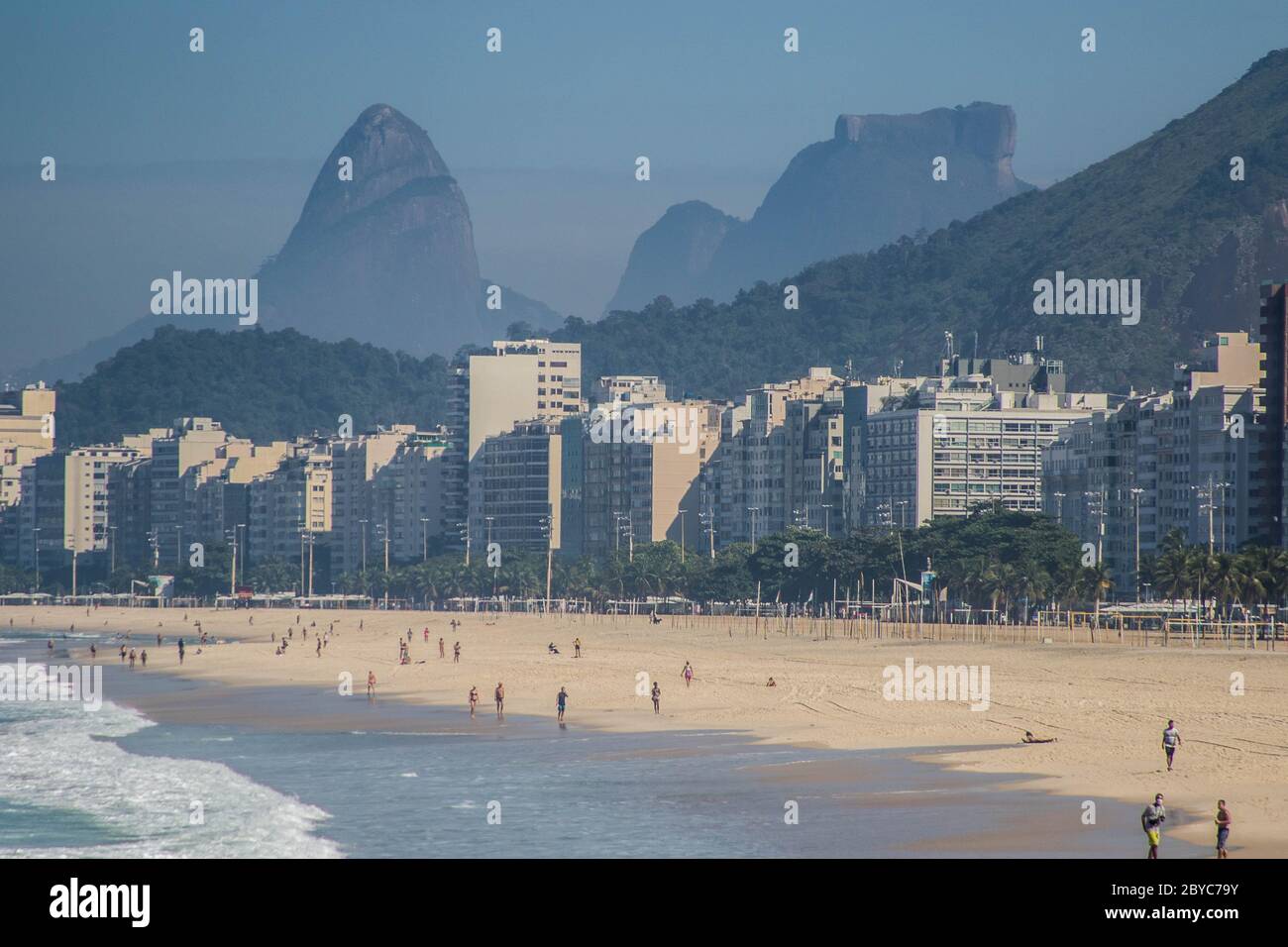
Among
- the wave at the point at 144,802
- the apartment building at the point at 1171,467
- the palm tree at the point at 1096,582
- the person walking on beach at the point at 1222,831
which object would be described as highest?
the apartment building at the point at 1171,467

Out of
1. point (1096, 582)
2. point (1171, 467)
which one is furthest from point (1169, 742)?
point (1171, 467)

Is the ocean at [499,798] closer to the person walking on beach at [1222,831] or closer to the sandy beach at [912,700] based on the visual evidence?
the person walking on beach at [1222,831]

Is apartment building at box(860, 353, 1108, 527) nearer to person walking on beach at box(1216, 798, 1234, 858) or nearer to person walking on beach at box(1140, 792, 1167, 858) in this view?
person walking on beach at box(1216, 798, 1234, 858)

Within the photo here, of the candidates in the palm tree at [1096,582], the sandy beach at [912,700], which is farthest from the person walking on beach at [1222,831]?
the palm tree at [1096,582]

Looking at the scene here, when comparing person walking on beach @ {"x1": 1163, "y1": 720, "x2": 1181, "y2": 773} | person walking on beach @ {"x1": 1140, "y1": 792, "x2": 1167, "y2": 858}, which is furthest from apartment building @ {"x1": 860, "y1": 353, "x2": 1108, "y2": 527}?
person walking on beach @ {"x1": 1140, "y1": 792, "x2": 1167, "y2": 858}

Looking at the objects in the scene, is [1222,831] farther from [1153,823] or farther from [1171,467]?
[1171,467]
